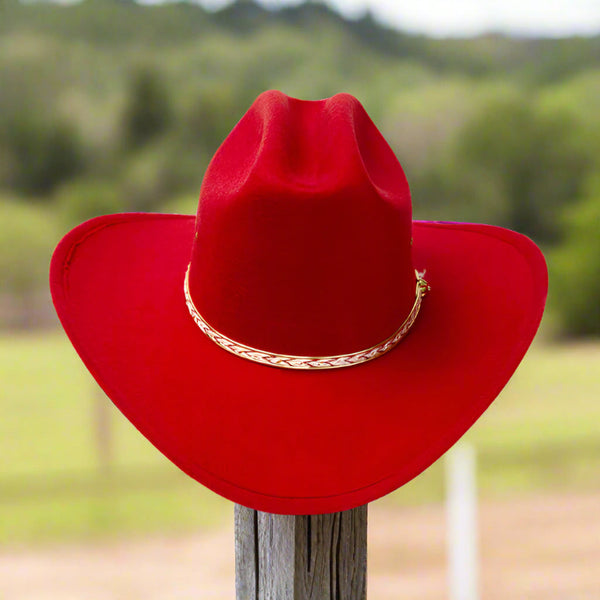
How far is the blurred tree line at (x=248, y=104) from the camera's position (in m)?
5.68

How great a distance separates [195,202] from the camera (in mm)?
5328

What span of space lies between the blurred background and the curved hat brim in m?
4.82

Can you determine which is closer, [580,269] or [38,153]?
[38,153]

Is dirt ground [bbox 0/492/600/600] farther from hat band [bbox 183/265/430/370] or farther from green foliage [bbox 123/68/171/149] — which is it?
hat band [bbox 183/265/430/370]

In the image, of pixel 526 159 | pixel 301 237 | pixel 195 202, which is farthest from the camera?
pixel 526 159

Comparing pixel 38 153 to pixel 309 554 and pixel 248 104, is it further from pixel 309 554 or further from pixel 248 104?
pixel 309 554

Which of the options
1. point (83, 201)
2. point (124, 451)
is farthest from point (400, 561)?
point (83, 201)

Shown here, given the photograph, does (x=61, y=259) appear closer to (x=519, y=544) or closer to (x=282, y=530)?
(x=282, y=530)

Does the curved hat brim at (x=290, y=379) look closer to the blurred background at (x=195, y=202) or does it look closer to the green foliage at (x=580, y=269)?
the blurred background at (x=195, y=202)

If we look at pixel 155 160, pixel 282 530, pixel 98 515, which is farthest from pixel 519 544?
pixel 282 530

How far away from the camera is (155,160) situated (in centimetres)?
589

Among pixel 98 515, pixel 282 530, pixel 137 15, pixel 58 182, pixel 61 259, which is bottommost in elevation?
pixel 282 530

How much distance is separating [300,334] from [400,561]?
604 centimetres

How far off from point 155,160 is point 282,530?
563 centimetres
